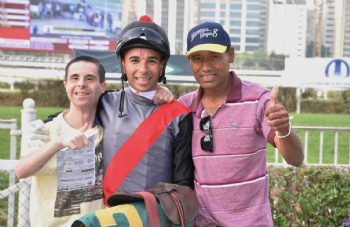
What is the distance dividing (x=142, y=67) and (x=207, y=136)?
0.57m

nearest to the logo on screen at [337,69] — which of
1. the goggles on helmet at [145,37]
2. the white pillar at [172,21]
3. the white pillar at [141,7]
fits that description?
the white pillar at [172,21]

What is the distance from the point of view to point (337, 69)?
62.3ft

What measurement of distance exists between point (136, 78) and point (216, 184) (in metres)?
0.80

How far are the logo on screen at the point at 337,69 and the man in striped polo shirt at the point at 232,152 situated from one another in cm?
1876

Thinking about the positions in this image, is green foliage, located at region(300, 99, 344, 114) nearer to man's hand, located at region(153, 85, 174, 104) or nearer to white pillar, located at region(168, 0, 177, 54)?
→ white pillar, located at region(168, 0, 177, 54)

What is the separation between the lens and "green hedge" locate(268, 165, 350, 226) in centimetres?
383


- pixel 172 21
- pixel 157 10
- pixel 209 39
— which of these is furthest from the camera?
pixel 157 10

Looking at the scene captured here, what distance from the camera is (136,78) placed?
216 cm

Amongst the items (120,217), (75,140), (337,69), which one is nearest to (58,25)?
(337,69)

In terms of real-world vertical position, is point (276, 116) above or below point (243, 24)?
below

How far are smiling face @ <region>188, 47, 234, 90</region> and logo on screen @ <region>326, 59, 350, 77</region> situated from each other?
A: 18.7 metres

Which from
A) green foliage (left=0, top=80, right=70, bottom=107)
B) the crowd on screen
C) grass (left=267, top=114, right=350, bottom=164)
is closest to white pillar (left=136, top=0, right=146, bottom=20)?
the crowd on screen

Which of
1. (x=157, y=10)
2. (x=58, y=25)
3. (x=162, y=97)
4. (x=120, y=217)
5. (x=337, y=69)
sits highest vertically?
(x=157, y=10)

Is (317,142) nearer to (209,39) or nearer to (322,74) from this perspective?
(209,39)
